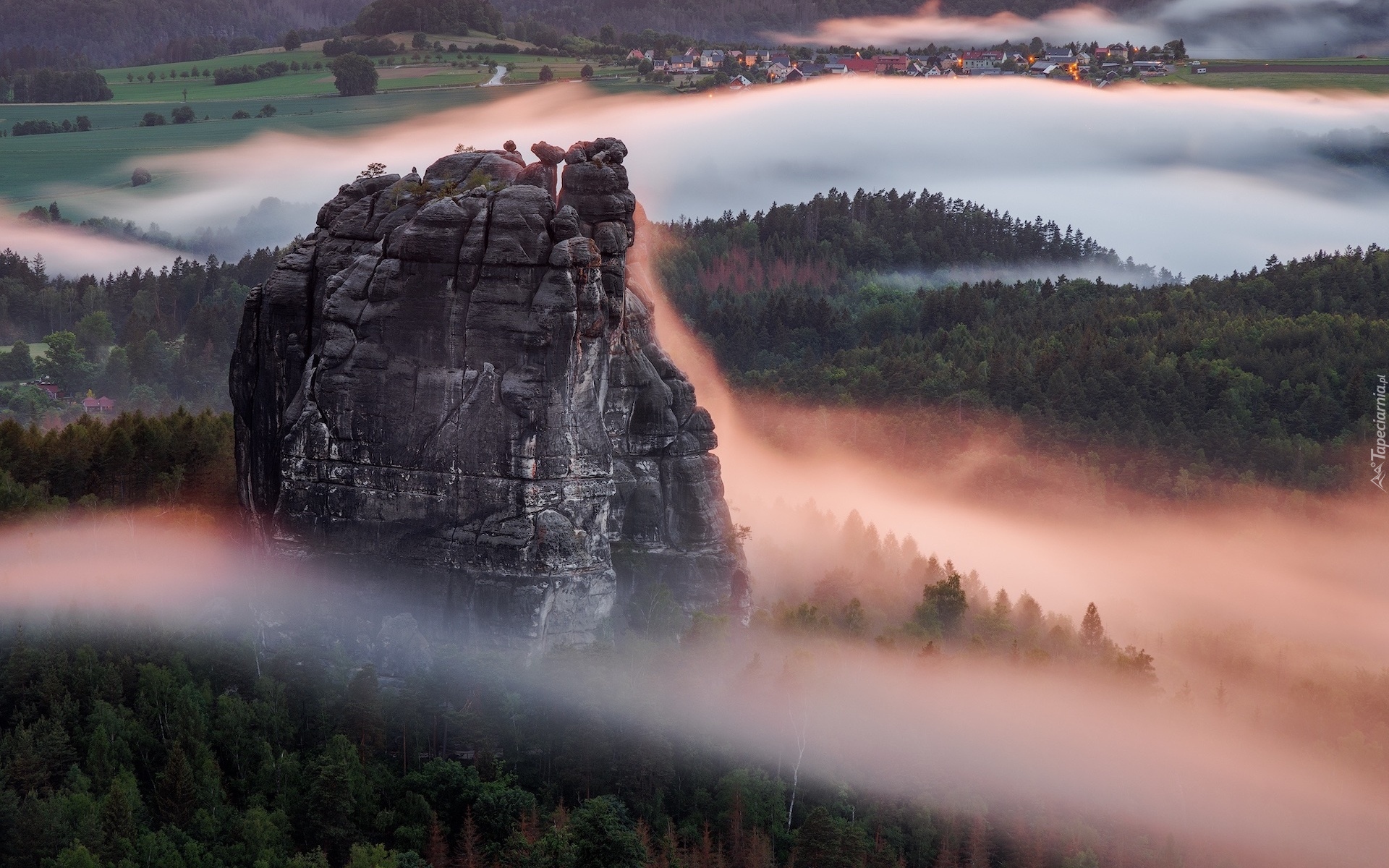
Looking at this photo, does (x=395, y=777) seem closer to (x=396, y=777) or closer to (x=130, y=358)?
(x=396, y=777)

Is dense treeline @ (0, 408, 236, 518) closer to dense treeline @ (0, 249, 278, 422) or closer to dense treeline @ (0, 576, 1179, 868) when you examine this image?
dense treeline @ (0, 576, 1179, 868)

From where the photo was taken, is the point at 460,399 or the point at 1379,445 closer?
the point at 460,399

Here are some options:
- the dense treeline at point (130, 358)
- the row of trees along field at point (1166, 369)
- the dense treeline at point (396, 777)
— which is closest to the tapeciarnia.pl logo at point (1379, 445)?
the row of trees along field at point (1166, 369)

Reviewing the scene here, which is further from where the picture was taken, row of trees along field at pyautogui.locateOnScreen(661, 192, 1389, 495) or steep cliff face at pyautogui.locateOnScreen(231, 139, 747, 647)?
row of trees along field at pyautogui.locateOnScreen(661, 192, 1389, 495)

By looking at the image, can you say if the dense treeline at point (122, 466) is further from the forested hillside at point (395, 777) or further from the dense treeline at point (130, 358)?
the dense treeline at point (130, 358)

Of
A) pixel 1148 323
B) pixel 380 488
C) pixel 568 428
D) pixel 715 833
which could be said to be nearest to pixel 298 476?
pixel 380 488

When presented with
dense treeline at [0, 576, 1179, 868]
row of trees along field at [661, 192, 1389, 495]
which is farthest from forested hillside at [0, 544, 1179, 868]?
row of trees along field at [661, 192, 1389, 495]

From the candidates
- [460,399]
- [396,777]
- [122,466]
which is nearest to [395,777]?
[396,777]
